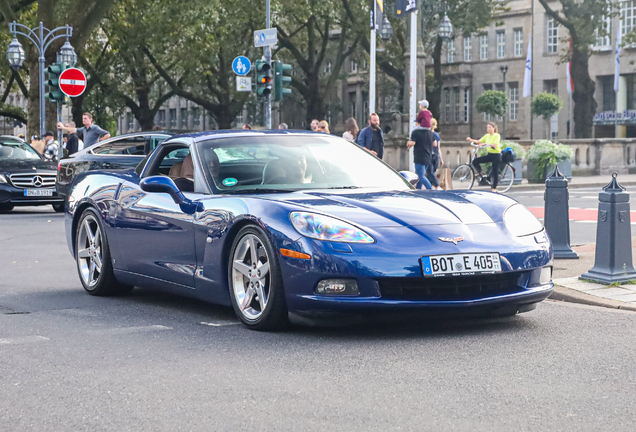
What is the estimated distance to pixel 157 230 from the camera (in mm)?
7453

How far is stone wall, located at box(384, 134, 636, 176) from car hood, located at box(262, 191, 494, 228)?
2557 cm

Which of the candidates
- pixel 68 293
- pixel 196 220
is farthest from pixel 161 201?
pixel 68 293

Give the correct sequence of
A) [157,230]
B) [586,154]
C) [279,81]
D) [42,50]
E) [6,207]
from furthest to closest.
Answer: [586,154]
[42,50]
[279,81]
[6,207]
[157,230]

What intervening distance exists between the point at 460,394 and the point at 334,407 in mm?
598

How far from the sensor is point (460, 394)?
4707 millimetres

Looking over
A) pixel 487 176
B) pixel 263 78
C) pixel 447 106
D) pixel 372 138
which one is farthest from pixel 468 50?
pixel 372 138

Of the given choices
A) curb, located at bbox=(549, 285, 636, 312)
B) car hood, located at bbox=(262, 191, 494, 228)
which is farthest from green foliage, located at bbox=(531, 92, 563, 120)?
car hood, located at bbox=(262, 191, 494, 228)

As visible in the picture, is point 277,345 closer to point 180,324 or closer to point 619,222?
point 180,324

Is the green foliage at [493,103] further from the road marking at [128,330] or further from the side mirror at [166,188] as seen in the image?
the road marking at [128,330]

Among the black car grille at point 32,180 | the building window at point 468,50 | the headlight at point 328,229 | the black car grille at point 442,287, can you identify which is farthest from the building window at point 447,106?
the headlight at point 328,229

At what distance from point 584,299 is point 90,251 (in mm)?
3855

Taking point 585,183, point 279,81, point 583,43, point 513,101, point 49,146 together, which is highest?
point 583,43

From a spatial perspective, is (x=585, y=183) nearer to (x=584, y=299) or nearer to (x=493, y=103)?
(x=584, y=299)

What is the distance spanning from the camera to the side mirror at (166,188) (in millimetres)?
7160
